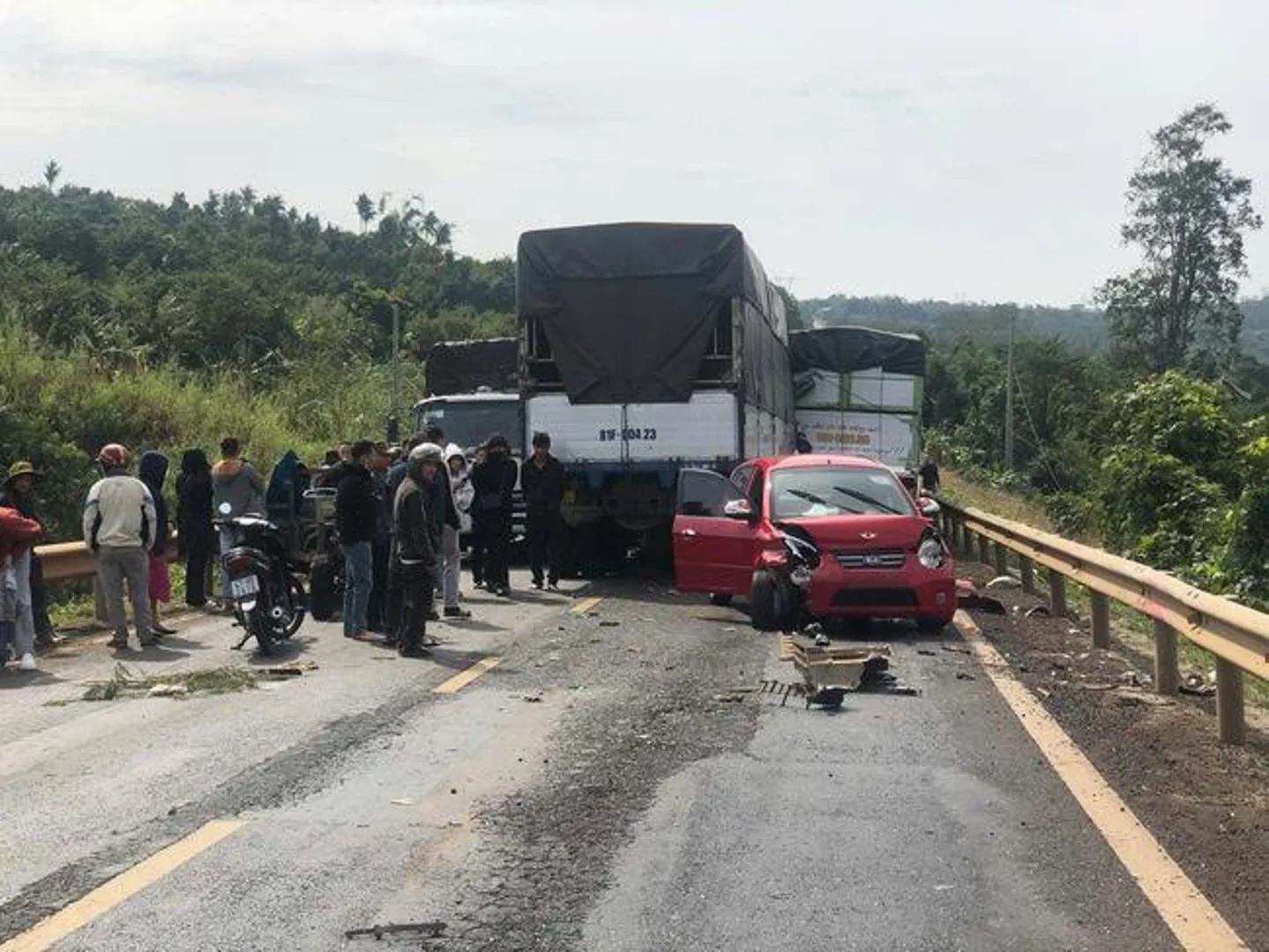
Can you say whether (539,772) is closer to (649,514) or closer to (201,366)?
(649,514)

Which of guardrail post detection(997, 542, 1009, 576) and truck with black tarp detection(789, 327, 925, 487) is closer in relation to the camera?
guardrail post detection(997, 542, 1009, 576)

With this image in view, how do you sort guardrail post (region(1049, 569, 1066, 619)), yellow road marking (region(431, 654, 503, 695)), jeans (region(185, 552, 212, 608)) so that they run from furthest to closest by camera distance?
jeans (region(185, 552, 212, 608)) → guardrail post (region(1049, 569, 1066, 619)) → yellow road marking (region(431, 654, 503, 695))

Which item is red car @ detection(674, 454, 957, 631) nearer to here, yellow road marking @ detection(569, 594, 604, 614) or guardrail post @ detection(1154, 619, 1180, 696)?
yellow road marking @ detection(569, 594, 604, 614)

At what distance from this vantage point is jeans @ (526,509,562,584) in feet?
55.5

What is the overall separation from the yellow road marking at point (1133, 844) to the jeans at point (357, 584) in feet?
19.0

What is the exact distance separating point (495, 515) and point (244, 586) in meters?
4.62

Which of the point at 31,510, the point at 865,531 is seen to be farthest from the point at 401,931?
the point at 31,510

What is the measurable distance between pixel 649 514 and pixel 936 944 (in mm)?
12758

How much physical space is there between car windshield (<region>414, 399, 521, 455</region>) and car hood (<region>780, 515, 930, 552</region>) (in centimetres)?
811

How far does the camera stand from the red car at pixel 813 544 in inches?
499

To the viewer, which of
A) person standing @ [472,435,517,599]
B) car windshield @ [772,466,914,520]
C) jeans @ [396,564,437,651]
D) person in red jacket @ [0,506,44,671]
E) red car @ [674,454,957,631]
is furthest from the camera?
person standing @ [472,435,517,599]

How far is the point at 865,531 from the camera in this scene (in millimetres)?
12938

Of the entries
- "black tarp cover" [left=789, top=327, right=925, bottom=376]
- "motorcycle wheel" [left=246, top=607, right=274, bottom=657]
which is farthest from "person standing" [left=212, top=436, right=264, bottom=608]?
"black tarp cover" [left=789, top=327, right=925, bottom=376]

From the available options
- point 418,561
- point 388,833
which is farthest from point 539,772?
point 418,561
